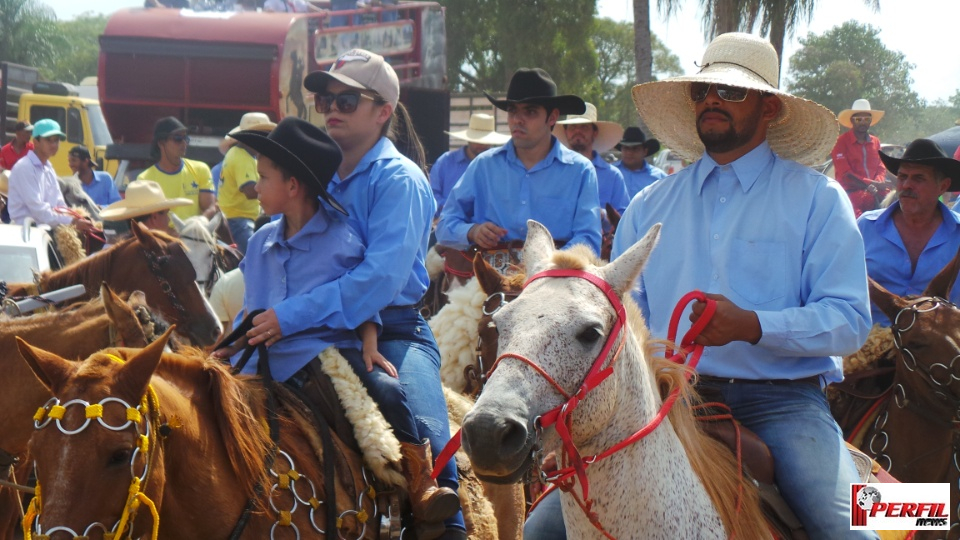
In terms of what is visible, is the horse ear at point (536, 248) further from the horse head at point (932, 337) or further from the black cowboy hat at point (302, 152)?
the horse head at point (932, 337)

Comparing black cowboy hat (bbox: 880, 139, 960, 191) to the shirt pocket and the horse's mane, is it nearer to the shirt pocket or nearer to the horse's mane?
the shirt pocket

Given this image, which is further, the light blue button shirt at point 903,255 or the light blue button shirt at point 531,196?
the light blue button shirt at point 531,196

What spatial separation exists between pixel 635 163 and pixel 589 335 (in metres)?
10.7

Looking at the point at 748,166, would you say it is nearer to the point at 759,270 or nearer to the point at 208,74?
the point at 759,270

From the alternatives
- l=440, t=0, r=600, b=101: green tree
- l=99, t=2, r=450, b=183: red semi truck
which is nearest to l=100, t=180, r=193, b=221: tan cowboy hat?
l=99, t=2, r=450, b=183: red semi truck

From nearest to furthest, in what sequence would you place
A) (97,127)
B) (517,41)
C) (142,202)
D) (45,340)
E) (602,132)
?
(45,340) → (142,202) → (602,132) → (97,127) → (517,41)

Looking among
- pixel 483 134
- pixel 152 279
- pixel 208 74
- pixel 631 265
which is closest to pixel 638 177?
pixel 483 134

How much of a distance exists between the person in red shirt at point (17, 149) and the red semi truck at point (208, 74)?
4.18ft

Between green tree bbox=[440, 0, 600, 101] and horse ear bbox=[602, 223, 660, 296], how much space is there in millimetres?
30055

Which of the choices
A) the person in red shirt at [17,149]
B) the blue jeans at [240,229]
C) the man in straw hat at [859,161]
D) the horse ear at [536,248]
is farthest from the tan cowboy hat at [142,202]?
the man in straw hat at [859,161]

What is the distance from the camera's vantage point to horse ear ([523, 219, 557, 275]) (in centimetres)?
336

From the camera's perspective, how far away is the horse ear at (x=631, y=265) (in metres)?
3.14

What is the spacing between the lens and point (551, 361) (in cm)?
290

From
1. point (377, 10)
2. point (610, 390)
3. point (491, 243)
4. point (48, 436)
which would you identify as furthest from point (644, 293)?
point (377, 10)
